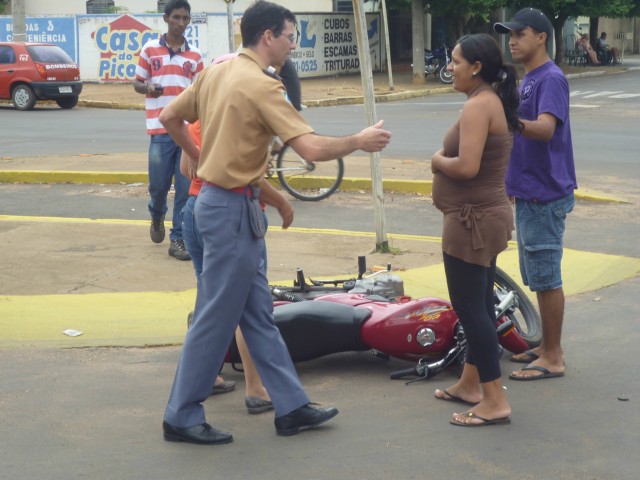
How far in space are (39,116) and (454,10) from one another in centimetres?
1542

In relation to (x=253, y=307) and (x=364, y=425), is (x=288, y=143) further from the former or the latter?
(x=364, y=425)

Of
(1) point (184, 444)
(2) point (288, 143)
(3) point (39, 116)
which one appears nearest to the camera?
(2) point (288, 143)

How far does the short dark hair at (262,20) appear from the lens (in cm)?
451

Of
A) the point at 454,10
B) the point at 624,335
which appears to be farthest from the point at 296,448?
the point at 454,10

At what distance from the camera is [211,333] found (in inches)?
184

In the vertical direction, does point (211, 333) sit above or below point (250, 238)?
below

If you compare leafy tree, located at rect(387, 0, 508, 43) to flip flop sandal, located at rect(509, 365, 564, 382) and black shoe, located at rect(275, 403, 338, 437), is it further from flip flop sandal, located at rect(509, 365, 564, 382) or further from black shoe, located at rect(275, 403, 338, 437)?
black shoe, located at rect(275, 403, 338, 437)

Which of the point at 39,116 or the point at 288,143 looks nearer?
A: the point at 288,143

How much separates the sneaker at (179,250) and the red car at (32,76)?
1853 centimetres

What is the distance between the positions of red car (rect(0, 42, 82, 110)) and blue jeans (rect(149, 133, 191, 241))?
18.1 meters

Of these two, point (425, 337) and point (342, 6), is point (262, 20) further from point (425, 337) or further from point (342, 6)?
point (342, 6)

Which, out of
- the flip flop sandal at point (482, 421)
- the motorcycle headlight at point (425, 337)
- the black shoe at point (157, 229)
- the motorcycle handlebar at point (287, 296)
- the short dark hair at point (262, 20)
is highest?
the short dark hair at point (262, 20)

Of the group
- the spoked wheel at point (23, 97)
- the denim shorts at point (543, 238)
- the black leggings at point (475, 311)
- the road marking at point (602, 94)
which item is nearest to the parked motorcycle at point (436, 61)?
the road marking at point (602, 94)

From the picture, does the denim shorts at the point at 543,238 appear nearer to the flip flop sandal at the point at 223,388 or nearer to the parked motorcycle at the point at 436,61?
the flip flop sandal at the point at 223,388
